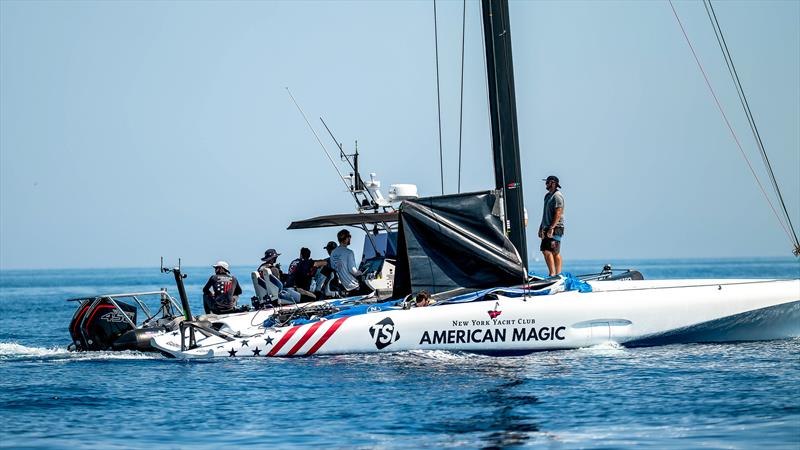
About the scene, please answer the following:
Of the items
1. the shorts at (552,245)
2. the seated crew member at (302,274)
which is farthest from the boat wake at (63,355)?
the shorts at (552,245)

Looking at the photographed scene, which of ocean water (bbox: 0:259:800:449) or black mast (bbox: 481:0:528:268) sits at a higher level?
black mast (bbox: 481:0:528:268)

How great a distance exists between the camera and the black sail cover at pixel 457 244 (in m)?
15.7

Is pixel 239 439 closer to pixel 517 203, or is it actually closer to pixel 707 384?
pixel 707 384

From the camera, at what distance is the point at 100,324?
16984mm

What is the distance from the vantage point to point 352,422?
35.1 feet

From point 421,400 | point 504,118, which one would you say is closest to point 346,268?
point 504,118

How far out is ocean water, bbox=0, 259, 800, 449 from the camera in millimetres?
9891

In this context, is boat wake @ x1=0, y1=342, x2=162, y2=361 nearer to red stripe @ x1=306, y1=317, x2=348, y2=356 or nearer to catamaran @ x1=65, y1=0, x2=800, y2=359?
catamaran @ x1=65, y1=0, x2=800, y2=359

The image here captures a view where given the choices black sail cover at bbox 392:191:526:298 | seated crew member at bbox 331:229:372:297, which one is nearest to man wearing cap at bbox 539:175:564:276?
black sail cover at bbox 392:191:526:298

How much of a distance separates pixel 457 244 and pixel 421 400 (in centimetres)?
436

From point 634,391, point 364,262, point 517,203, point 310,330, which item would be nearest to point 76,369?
point 310,330

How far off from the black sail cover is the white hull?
2.64 ft

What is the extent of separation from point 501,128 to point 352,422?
6947mm

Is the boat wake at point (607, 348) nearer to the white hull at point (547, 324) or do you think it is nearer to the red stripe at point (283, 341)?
the white hull at point (547, 324)
